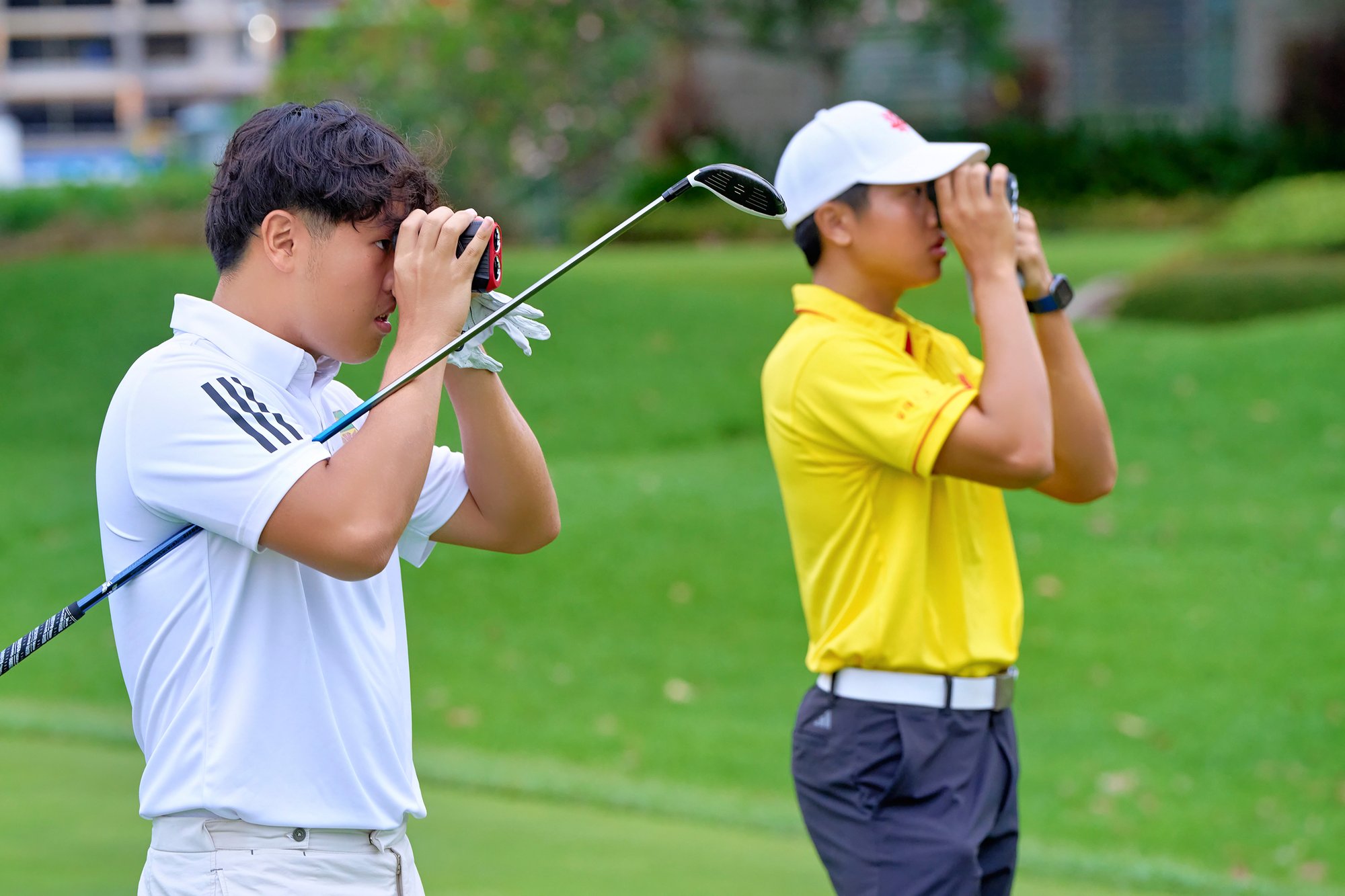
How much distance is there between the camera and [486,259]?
1746 mm

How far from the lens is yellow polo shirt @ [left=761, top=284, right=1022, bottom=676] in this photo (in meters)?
2.52

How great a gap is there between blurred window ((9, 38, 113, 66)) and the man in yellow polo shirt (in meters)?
84.0

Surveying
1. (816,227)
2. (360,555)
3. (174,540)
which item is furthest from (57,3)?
(360,555)

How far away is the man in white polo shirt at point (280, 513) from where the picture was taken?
1.63 m

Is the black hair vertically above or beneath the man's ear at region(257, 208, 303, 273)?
beneath

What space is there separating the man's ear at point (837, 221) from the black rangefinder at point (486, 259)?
107 cm

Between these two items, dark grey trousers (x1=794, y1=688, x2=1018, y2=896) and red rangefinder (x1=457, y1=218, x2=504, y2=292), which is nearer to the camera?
red rangefinder (x1=457, y1=218, x2=504, y2=292)

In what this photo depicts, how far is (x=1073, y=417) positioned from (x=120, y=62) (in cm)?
8356

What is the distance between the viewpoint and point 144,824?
4.10 metres

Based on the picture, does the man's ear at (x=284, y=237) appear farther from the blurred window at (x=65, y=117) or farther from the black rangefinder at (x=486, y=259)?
the blurred window at (x=65, y=117)

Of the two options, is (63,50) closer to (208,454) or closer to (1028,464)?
(1028,464)

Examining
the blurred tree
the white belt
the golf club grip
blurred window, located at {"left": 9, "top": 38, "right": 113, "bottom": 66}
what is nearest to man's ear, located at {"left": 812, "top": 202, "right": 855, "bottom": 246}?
the white belt

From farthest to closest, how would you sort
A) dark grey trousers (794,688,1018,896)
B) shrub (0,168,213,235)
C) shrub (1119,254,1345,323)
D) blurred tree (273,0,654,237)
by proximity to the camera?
shrub (0,168,213,235) < blurred tree (273,0,654,237) < shrub (1119,254,1345,323) < dark grey trousers (794,688,1018,896)

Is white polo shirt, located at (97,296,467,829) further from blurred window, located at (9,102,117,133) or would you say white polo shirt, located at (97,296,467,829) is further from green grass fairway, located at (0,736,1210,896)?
blurred window, located at (9,102,117,133)
